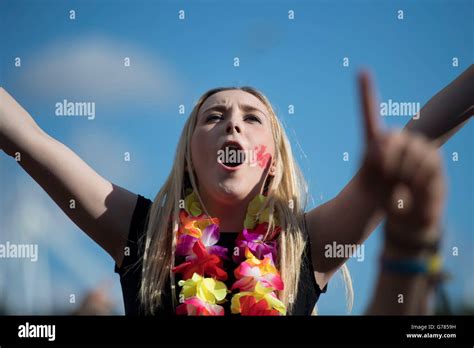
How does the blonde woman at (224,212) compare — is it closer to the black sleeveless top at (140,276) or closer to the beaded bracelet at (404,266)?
the black sleeveless top at (140,276)

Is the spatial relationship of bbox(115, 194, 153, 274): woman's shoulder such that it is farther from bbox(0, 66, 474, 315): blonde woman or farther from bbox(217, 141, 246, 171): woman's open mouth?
bbox(217, 141, 246, 171): woman's open mouth

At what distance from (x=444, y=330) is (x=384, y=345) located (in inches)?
9.0

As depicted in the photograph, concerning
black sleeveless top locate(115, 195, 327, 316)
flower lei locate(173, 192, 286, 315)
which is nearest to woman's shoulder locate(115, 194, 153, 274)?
black sleeveless top locate(115, 195, 327, 316)

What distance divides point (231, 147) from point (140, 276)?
60 centimetres

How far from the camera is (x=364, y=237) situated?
8.22 feet

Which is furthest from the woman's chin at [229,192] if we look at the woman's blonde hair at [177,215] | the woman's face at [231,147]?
the woman's blonde hair at [177,215]

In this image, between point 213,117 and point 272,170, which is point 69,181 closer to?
point 213,117

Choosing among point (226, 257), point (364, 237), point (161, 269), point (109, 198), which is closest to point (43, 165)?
point (109, 198)

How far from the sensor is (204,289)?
7.81 ft

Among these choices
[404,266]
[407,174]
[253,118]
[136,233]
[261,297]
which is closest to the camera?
[407,174]

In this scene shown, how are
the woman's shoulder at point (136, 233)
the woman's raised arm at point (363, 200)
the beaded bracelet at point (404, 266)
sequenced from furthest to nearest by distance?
the woman's shoulder at point (136, 233), the woman's raised arm at point (363, 200), the beaded bracelet at point (404, 266)

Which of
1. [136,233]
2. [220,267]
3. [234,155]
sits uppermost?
[234,155]

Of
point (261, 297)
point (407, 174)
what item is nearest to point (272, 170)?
point (261, 297)

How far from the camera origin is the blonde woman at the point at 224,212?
2.39 metres
